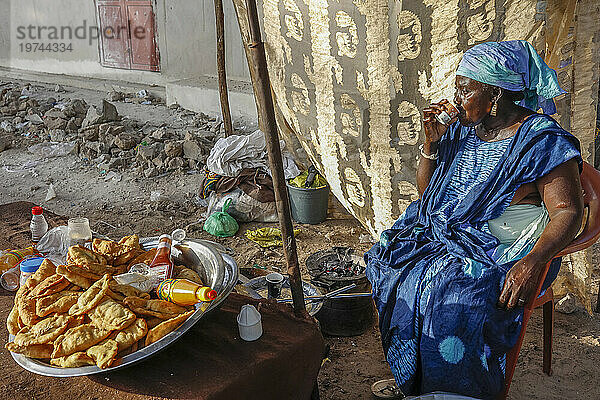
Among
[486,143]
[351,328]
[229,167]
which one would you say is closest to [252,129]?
[229,167]

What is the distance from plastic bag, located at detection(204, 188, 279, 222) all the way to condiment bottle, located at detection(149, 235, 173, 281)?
8.18ft

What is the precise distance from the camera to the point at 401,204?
3.61m

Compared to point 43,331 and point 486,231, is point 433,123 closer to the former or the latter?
point 486,231

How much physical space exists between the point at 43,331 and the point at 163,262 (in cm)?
47

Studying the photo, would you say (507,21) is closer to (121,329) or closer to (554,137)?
(554,137)

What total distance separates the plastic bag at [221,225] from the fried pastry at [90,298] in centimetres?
266

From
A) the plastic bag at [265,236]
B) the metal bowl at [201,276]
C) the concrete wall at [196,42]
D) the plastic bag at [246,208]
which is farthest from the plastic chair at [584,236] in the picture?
the concrete wall at [196,42]

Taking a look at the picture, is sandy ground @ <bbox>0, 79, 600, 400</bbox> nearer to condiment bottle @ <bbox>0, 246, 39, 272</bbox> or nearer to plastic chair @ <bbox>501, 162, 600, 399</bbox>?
plastic chair @ <bbox>501, 162, 600, 399</bbox>

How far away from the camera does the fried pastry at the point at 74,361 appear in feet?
5.54

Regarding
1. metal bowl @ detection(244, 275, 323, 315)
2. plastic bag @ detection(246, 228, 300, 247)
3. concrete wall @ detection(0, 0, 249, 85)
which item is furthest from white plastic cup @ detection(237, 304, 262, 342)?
concrete wall @ detection(0, 0, 249, 85)

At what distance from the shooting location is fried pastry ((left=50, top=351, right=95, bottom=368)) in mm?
1688

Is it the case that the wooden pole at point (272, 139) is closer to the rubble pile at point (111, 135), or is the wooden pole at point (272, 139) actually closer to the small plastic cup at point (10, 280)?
the small plastic cup at point (10, 280)

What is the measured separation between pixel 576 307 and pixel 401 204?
47.4 inches

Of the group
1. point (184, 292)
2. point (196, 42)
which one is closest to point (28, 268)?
point (184, 292)
